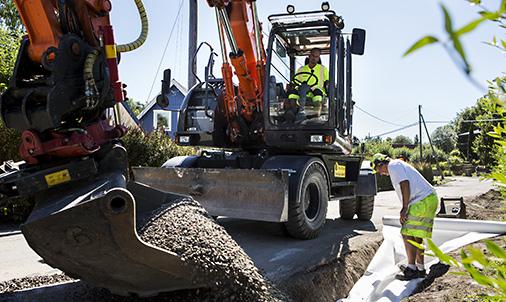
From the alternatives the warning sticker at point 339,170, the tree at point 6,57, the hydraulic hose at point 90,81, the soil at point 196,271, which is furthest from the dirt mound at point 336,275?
the tree at point 6,57

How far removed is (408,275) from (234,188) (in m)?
2.26

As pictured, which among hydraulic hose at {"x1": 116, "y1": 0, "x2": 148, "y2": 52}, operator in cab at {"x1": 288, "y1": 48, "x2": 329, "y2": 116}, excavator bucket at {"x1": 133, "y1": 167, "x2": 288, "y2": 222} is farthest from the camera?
operator in cab at {"x1": 288, "y1": 48, "x2": 329, "y2": 116}

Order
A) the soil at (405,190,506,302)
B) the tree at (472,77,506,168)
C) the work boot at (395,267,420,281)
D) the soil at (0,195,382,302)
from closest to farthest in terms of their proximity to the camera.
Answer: the tree at (472,77,506,168)
the soil at (0,195,382,302)
the soil at (405,190,506,302)
the work boot at (395,267,420,281)

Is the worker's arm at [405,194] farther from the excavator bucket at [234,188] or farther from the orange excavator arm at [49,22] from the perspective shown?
the orange excavator arm at [49,22]

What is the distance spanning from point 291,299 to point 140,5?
2.70 meters

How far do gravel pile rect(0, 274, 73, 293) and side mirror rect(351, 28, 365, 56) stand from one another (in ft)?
14.9

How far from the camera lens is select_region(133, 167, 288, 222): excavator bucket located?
5.69m

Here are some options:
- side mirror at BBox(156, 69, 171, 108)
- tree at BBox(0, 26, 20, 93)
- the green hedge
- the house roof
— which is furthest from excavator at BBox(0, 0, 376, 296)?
the house roof

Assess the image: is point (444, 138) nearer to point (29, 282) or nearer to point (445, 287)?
point (445, 287)

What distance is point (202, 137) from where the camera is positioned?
7.39 meters

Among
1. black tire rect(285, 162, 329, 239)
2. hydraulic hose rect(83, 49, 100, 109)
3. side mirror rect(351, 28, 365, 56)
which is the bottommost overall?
black tire rect(285, 162, 329, 239)

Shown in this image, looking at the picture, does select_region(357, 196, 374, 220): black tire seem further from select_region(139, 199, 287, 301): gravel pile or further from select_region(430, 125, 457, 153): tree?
select_region(430, 125, 457, 153): tree

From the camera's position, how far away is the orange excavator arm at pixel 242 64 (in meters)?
6.38

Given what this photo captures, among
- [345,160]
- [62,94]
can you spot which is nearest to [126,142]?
[345,160]
